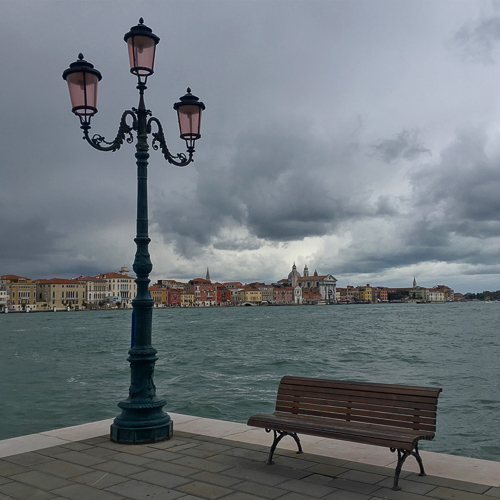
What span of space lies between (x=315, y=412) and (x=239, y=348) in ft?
80.6

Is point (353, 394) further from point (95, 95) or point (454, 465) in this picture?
point (95, 95)

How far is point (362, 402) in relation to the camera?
4.52 m

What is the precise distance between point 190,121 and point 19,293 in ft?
450

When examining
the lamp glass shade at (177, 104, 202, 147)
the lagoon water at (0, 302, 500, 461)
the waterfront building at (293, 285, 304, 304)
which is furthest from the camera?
the waterfront building at (293, 285, 304, 304)

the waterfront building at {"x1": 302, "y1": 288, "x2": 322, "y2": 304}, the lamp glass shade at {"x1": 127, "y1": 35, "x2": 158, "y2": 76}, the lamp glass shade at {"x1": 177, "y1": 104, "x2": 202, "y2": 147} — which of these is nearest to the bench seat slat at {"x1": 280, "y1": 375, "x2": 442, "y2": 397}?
the lamp glass shade at {"x1": 177, "y1": 104, "x2": 202, "y2": 147}

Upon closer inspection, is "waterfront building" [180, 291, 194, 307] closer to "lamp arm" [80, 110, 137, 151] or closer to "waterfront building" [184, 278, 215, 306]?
"waterfront building" [184, 278, 215, 306]

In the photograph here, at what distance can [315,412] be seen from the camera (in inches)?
186

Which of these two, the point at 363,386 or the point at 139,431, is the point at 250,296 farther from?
the point at 363,386

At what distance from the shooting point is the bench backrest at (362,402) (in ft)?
13.8

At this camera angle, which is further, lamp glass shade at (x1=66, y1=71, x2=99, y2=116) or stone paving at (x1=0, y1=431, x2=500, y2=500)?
lamp glass shade at (x1=66, y1=71, x2=99, y2=116)

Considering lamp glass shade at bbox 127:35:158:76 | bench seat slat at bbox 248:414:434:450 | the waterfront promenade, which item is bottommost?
the waterfront promenade

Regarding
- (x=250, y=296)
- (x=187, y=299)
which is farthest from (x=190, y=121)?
(x=250, y=296)

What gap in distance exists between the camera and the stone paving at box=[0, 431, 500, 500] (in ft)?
12.6

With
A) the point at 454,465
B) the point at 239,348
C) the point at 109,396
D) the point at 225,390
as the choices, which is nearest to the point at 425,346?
the point at 239,348
